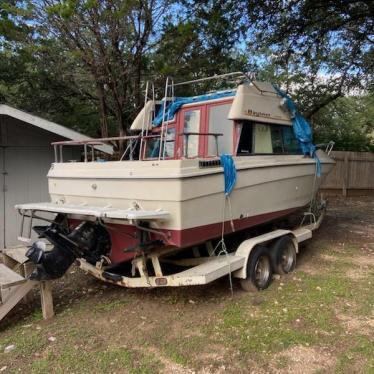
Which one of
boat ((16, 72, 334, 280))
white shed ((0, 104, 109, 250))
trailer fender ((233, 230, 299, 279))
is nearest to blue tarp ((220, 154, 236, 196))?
boat ((16, 72, 334, 280))

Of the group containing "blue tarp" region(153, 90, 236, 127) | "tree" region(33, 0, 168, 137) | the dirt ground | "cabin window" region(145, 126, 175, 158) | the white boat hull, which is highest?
"tree" region(33, 0, 168, 137)

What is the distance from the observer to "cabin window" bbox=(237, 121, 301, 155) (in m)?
5.91

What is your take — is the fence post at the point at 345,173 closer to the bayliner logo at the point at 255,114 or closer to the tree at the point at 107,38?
the tree at the point at 107,38

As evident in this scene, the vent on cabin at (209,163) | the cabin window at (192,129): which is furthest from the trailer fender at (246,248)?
the cabin window at (192,129)

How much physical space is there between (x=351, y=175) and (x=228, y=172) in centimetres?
1231

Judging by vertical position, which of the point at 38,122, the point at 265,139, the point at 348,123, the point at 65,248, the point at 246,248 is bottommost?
the point at 246,248

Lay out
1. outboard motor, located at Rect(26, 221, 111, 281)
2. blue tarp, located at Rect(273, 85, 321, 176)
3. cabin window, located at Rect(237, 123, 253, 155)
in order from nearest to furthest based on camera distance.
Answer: outboard motor, located at Rect(26, 221, 111, 281)
cabin window, located at Rect(237, 123, 253, 155)
blue tarp, located at Rect(273, 85, 321, 176)

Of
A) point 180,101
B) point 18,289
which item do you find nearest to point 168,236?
point 18,289

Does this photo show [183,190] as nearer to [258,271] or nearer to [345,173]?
[258,271]

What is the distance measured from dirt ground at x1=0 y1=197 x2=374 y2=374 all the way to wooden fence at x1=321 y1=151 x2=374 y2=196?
9.70 meters

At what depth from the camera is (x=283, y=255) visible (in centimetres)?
638

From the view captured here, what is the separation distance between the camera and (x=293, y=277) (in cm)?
619

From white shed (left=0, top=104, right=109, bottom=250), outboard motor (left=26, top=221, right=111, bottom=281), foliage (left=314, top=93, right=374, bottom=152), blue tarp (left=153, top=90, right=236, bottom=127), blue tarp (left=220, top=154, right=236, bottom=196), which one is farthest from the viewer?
foliage (left=314, top=93, right=374, bottom=152)

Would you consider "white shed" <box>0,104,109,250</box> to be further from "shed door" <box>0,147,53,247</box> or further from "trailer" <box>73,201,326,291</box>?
"trailer" <box>73,201,326,291</box>
